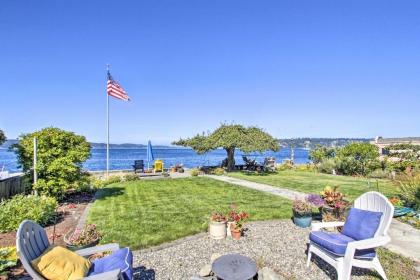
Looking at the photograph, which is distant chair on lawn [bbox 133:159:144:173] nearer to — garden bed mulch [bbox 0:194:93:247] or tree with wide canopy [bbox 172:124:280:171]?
tree with wide canopy [bbox 172:124:280:171]

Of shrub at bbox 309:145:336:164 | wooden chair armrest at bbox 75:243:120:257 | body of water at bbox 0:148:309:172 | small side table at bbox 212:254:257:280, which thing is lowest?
body of water at bbox 0:148:309:172

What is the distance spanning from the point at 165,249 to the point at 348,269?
3131 millimetres

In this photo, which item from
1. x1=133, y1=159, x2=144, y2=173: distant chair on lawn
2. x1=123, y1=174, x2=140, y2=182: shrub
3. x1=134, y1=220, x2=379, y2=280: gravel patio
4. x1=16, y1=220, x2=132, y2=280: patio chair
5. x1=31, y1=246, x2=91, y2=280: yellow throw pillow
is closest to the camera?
x1=16, y1=220, x2=132, y2=280: patio chair

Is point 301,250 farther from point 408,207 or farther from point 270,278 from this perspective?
point 408,207

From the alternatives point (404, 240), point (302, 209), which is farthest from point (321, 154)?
point (404, 240)

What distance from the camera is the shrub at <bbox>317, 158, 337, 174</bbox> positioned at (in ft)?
68.3

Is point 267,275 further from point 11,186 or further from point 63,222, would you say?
point 11,186

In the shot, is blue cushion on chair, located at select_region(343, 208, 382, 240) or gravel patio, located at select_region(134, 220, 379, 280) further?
gravel patio, located at select_region(134, 220, 379, 280)

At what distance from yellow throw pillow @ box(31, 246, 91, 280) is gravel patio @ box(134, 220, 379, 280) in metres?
1.44

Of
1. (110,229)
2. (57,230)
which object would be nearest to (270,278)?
(110,229)

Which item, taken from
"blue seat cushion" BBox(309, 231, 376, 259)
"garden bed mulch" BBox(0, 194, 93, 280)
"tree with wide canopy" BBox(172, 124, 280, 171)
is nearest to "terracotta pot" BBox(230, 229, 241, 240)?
"blue seat cushion" BBox(309, 231, 376, 259)

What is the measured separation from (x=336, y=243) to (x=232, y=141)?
15.3 meters

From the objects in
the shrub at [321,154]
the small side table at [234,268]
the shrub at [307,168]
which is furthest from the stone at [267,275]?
the shrub at [321,154]

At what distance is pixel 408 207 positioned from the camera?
8.27 m
